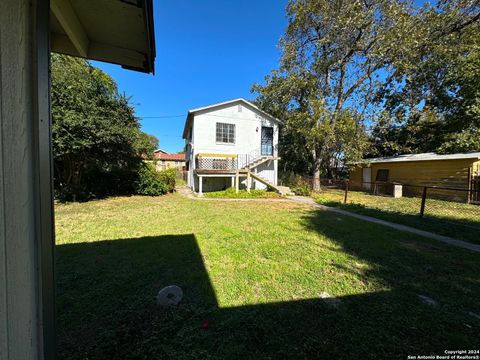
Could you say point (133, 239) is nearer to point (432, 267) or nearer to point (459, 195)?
point (432, 267)

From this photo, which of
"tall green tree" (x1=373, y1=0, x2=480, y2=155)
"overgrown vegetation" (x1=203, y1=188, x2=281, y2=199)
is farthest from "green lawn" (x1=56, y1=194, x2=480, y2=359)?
"tall green tree" (x1=373, y1=0, x2=480, y2=155)

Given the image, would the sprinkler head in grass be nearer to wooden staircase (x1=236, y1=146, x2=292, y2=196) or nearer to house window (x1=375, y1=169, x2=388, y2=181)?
wooden staircase (x1=236, y1=146, x2=292, y2=196)

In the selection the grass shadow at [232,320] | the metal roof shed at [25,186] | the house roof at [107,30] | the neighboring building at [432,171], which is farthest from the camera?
the neighboring building at [432,171]

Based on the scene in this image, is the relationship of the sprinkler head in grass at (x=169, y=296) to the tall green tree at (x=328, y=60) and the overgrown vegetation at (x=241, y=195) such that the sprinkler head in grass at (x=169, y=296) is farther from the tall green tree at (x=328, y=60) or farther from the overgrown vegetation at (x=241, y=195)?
the tall green tree at (x=328, y=60)

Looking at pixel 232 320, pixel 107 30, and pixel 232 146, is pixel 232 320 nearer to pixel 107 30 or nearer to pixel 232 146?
pixel 107 30

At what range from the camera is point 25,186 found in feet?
2.93

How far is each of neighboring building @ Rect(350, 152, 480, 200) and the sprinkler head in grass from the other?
1091 centimetres

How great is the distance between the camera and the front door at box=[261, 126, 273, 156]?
16.1 metres

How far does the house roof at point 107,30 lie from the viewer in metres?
1.50

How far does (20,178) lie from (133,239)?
4.15 meters

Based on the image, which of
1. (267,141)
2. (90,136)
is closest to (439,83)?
(267,141)

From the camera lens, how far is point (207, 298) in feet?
8.57

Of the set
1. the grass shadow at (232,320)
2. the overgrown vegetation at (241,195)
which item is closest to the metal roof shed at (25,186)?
the grass shadow at (232,320)

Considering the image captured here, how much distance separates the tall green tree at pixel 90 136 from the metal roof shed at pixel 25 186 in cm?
877
